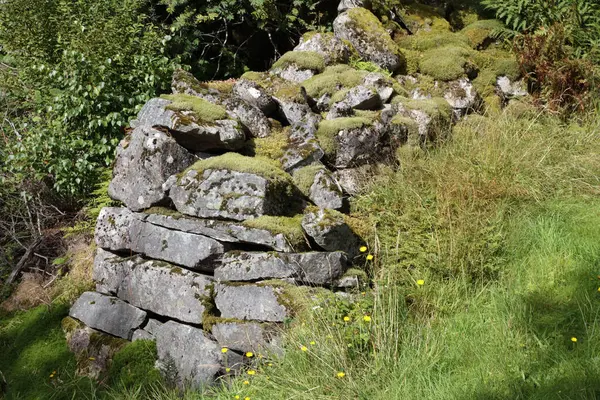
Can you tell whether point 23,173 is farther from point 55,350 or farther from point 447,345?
point 447,345

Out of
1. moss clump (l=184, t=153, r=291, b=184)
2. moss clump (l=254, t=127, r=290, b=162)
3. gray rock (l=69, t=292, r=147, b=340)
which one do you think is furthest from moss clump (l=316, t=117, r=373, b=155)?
gray rock (l=69, t=292, r=147, b=340)

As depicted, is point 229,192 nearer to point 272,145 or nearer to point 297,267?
point 297,267

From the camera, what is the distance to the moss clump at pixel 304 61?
7746 millimetres

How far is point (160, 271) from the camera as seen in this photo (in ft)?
17.8

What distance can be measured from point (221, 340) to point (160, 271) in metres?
1.01

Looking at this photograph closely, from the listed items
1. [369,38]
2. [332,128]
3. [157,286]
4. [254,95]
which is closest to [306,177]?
[332,128]

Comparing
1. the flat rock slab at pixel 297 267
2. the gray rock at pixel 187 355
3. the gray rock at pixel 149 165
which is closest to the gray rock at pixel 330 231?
the flat rock slab at pixel 297 267

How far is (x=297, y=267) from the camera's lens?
4918mm

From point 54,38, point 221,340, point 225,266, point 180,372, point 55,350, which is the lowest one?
point 55,350

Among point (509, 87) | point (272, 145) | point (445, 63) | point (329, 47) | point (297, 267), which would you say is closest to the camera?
point (297, 267)

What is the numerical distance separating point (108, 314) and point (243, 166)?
6.68 ft

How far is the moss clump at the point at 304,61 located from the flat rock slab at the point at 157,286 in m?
3.45

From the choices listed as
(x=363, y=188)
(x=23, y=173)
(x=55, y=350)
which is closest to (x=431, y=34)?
(x=363, y=188)

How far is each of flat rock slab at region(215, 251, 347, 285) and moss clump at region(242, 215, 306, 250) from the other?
0.16 metres
